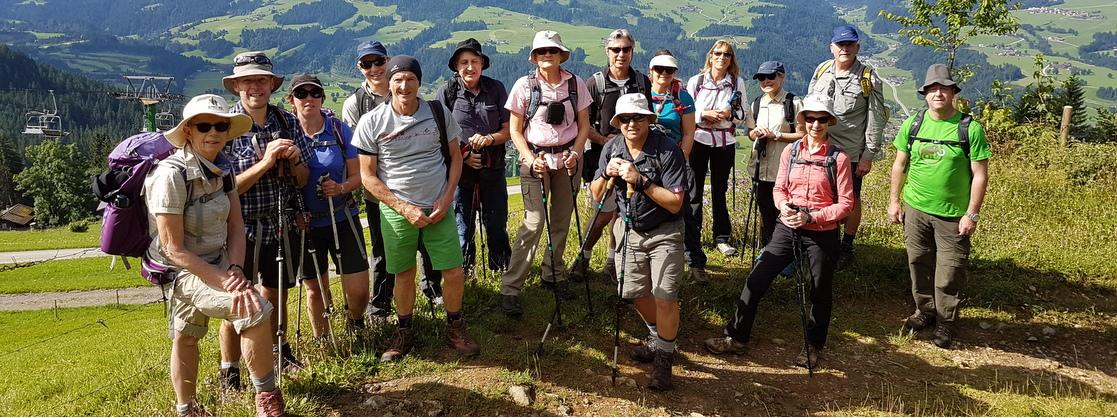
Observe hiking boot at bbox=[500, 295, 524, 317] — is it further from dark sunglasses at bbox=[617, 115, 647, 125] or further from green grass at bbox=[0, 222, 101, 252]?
green grass at bbox=[0, 222, 101, 252]

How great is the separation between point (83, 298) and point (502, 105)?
35.8m

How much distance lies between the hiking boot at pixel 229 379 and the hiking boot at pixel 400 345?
44.6 inches

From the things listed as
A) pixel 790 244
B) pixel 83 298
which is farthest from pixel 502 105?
pixel 83 298

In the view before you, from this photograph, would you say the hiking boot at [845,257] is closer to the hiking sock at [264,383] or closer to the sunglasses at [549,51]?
the sunglasses at [549,51]

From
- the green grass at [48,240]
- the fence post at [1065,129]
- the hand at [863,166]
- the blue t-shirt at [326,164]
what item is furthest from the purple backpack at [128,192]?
the green grass at [48,240]

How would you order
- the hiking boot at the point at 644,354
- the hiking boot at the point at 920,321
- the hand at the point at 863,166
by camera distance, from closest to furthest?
the hiking boot at the point at 644,354
the hiking boot at the point at 920,321
the hand at the point at 863,166

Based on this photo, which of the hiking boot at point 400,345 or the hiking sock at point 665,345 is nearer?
the hiking sock at point 665,345

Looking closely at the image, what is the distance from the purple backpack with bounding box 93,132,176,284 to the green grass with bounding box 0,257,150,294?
120 ft

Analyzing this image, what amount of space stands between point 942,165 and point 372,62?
564 centimetres

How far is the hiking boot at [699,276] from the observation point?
24.8 feet

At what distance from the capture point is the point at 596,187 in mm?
5395

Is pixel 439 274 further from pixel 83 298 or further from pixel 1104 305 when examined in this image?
pixel 83 298

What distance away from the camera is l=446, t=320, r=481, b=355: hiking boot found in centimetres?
574

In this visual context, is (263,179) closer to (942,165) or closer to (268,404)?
(268,404)
